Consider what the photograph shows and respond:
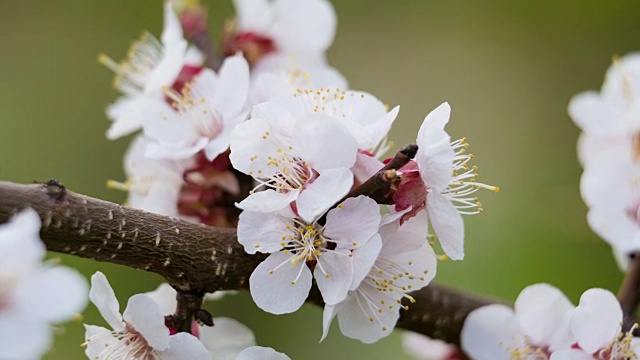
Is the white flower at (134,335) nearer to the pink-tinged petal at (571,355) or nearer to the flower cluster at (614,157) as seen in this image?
the pink-tinged petal at (571,355)

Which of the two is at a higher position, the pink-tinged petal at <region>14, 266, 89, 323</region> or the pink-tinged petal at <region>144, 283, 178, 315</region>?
the pink-tinged petal at <region>14, 266, 89, 323</region>

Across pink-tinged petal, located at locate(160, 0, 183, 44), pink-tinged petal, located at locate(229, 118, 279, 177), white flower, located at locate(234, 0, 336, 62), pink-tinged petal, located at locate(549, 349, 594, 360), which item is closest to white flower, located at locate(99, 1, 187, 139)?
pink-tinged petal, located at locate(160, 0, 183, 44)

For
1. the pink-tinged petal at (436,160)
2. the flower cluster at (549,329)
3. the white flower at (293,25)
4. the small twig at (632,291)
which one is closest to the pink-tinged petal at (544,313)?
the flower cluster at (549,329)

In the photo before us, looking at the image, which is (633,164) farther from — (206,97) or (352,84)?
(352,84)

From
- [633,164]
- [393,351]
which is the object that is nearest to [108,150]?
[393,351]

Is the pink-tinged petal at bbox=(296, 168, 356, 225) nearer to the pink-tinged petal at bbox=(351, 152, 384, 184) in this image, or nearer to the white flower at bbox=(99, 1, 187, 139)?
the pink-tinged petal at bbox=(351, 152, 384, 184)
